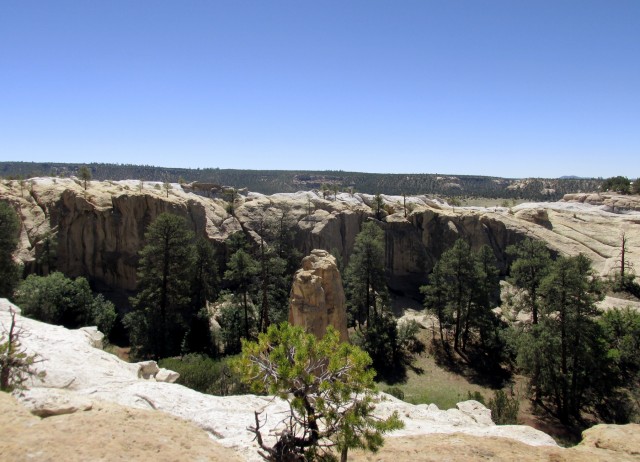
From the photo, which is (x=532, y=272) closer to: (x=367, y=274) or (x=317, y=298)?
(x=367, y=274)

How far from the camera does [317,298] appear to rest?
23.1 metres

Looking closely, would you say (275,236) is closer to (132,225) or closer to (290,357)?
(132,225)

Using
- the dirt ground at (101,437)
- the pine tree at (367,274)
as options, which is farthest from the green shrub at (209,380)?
the pine tree at (367,274)

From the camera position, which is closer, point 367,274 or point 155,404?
point 155,404

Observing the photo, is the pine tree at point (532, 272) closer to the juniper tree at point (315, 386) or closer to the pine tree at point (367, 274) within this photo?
the pine tree at point (367, 274)

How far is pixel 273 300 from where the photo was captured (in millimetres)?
36781

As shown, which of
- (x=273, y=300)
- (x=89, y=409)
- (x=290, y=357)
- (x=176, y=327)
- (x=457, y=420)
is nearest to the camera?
(x=290, y=357)

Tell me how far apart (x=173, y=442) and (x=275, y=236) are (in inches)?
1471

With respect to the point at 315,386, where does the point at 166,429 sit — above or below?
below

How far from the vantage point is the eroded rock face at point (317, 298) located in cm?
2302

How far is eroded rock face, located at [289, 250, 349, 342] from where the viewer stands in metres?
23.0

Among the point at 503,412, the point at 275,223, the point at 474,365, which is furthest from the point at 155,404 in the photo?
the point at 275,223

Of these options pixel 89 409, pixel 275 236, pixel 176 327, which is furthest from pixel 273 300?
pixel 89 409

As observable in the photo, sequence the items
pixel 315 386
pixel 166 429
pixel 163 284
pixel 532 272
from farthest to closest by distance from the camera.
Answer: pixel 532 272, pixel 163 284, pixel 166 429, pixel 315 386
